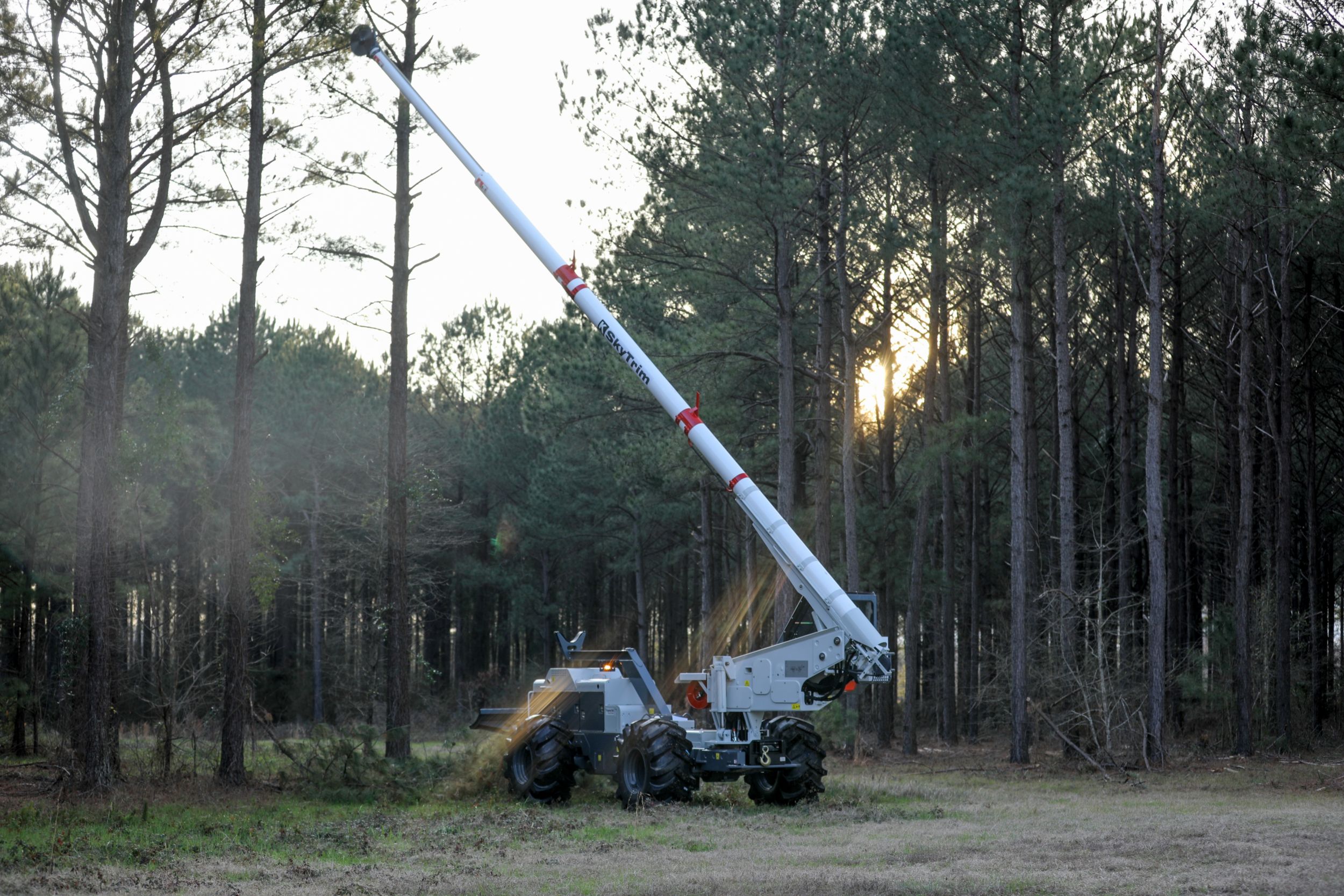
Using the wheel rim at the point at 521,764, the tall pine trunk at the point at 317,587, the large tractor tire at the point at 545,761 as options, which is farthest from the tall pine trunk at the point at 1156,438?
the tall pine trunk at the point at 317,587

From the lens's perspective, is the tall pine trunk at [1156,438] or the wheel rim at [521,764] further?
the tall pine trunk at [1156,438]

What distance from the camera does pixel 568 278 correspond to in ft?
54.2

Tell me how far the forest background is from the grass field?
2774 mm

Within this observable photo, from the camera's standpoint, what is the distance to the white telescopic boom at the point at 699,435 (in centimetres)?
1359

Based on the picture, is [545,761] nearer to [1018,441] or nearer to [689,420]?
[689,420]

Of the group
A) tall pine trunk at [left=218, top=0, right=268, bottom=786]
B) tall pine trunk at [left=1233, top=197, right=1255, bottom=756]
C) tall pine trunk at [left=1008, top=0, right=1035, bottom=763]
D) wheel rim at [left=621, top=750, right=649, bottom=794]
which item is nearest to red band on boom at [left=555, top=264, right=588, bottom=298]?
tall pine trunk at [left=218, top=0, right=268, bottom=786]

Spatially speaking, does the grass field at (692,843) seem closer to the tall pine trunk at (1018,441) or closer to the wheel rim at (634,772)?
the wheel rim at (634,772)

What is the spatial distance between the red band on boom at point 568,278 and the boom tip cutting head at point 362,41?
13.5 feet

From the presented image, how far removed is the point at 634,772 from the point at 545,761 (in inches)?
47.5

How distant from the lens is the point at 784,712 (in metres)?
14.3

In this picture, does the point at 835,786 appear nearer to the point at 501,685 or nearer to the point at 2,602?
the point at 2,602

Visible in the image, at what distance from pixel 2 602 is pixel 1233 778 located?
20.9m

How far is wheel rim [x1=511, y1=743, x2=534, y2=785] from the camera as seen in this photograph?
15.3m

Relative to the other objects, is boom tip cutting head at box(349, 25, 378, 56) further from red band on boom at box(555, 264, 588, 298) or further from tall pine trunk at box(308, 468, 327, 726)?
tall pine trunk at box(308, 468, 327, 726)
